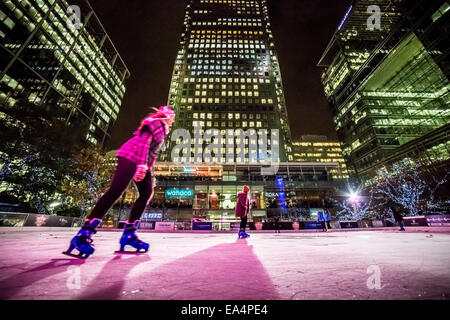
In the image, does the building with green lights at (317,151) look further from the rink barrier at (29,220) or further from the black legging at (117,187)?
the black legging at (117,187)

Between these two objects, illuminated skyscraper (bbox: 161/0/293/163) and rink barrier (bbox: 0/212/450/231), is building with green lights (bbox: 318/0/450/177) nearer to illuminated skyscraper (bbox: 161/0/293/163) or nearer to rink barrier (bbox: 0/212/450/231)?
illuminated skyscraper (bbox: 161/0/293/163)

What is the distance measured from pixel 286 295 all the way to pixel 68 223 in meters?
19.5

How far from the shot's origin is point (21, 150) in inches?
666

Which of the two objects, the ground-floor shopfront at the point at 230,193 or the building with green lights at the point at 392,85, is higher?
the building with green lights at the point at 392,85

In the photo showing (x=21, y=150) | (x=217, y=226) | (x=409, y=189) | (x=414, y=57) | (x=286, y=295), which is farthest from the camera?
(x=414, y=57)

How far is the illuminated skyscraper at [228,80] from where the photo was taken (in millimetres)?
59450

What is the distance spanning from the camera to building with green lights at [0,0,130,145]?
26.2 meters

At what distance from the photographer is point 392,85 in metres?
49.1

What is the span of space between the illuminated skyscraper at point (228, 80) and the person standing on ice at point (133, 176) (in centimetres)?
5154

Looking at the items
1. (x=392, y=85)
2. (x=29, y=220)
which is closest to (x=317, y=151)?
(x=392, y=85)

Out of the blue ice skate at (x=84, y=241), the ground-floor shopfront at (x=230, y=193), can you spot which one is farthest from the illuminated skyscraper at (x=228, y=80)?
the blue ice skate at (x=84, y=241)

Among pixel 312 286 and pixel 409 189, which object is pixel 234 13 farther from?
pixel 312 286

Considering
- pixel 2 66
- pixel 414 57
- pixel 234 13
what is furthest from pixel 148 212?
pixel 234 13

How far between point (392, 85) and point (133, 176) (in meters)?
67.8
